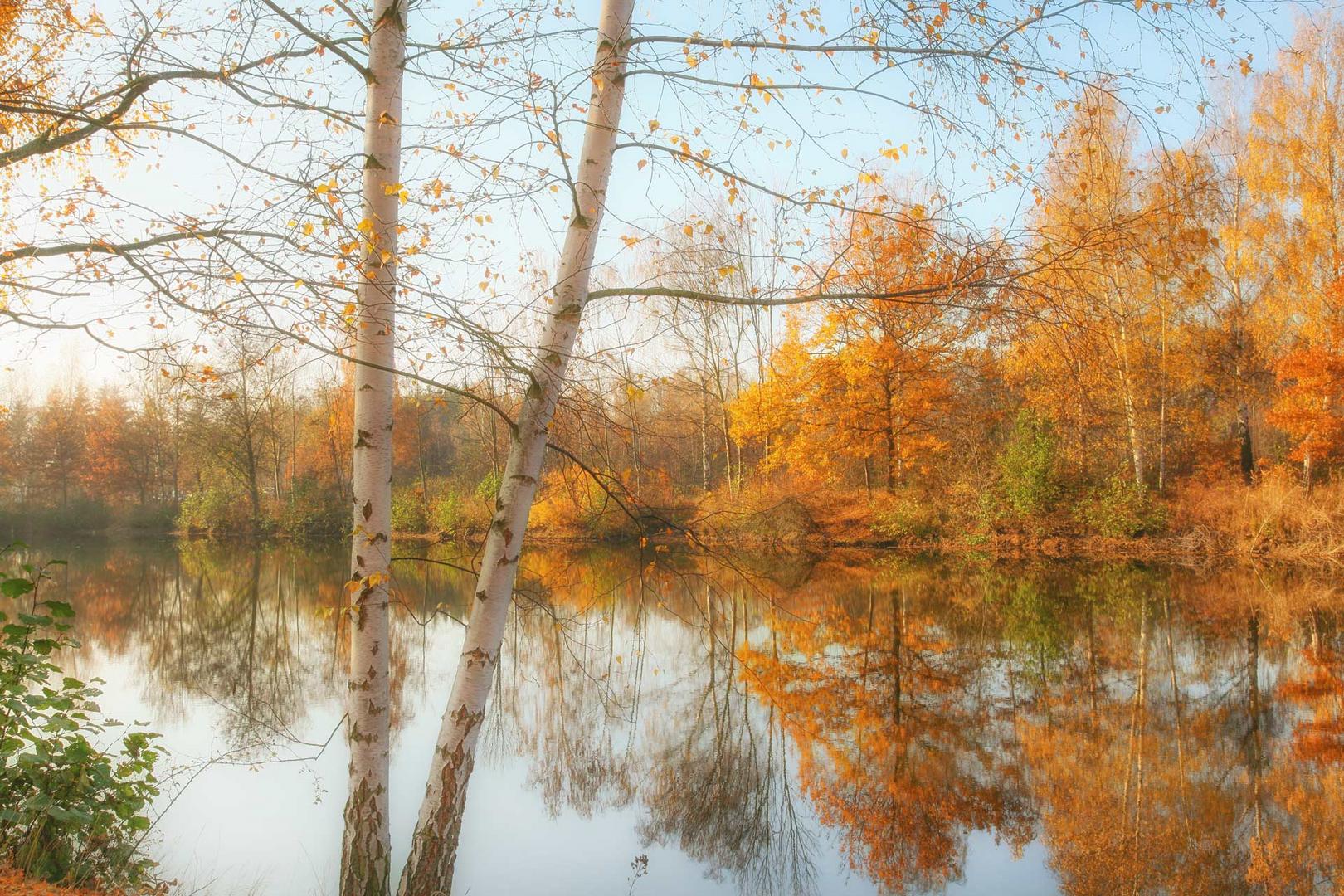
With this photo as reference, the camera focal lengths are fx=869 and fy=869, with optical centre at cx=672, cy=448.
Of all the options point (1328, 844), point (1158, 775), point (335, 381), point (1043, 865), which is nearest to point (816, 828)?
point (1043, 865)

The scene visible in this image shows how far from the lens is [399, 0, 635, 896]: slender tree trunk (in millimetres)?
3436

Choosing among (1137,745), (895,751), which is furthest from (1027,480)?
(895,751)

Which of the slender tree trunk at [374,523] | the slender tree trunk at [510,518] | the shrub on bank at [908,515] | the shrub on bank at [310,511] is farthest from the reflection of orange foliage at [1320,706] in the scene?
the shrub on bank at [310,511]

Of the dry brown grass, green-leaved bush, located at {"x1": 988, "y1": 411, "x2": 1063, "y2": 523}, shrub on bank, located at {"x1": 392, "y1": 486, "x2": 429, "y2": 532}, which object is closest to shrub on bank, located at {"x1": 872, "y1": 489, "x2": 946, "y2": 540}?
green-leaved bush, located at {"x1": 988, "y1": 411, "x2": 1063, "y2": 523}

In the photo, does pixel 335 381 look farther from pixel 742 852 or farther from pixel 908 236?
pixel 742 852

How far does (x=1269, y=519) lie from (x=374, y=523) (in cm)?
1816

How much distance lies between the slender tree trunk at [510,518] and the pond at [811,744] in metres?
0.42

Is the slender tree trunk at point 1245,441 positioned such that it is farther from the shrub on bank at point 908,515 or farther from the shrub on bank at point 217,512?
the shrub on bank at point 217,512

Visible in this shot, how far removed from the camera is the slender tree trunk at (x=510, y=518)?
3436mm

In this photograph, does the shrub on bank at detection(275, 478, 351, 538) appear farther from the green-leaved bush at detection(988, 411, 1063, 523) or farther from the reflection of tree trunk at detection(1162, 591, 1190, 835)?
the reflection of tree trunk at detection(1162, 591, 1190, 835)

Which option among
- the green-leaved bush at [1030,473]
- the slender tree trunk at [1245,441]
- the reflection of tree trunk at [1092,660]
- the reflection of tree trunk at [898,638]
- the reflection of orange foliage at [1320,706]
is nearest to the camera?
the reflection of orange foliage at [1320,706]

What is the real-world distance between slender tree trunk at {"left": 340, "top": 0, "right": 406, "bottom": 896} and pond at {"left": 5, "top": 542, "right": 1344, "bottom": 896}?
11.5 inches

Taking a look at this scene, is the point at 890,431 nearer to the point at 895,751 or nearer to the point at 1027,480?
the point at 1027,480

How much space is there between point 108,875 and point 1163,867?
5.51 m
